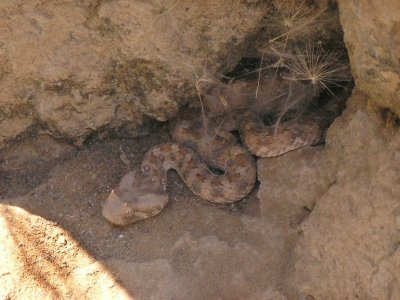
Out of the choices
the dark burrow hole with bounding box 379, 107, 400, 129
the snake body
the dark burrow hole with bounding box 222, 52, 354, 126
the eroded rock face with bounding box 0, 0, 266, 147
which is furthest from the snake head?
the dark burrow hole with bounding box 379, 107, 400, 129

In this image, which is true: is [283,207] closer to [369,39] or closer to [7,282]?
[369,39]

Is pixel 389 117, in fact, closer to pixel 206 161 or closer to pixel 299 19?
pixel 299 19

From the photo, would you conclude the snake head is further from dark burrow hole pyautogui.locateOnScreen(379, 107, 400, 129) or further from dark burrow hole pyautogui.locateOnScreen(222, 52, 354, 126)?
dark burrow hole pyautogui.locateOnScreen(379, 107, 400, 129)

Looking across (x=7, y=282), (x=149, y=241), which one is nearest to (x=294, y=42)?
Result: (x=149, y=241)

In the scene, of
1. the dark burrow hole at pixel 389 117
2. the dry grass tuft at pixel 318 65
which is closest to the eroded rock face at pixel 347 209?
the dark burrow hole at pixel 389 117

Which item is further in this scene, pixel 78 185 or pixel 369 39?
pixel 78 185
